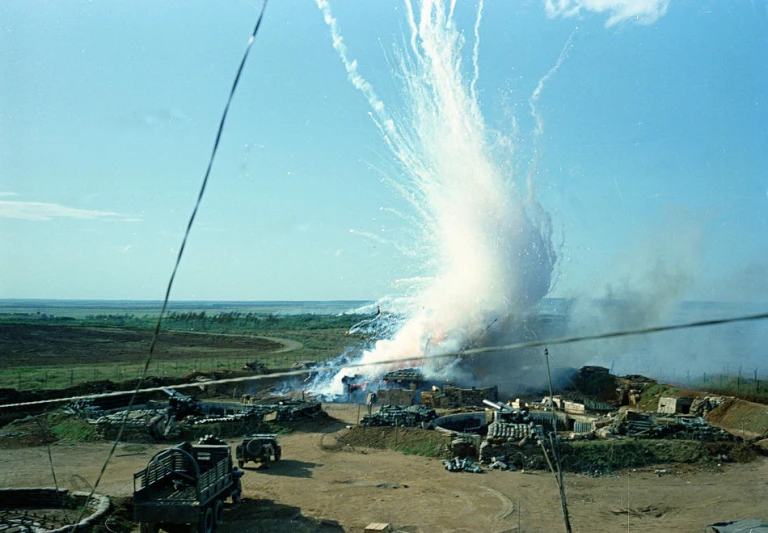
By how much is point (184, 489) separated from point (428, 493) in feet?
23.5

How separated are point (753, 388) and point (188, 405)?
37.2 meters

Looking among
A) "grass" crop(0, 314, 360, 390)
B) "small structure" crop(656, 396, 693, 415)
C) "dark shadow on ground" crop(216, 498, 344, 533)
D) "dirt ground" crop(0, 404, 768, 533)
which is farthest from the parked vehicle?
"grass" crop(0, 314, 360, 390)

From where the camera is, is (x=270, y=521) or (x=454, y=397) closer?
(x=270, y=521)

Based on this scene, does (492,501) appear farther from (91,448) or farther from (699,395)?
(699,395)

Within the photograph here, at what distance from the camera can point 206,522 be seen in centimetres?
1432

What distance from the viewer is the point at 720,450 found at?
23328 millimetres

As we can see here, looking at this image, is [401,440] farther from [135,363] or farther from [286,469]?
[135,363]

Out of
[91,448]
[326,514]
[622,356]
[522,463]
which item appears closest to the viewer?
[326,514]

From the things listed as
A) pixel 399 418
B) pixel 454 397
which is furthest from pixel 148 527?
pixel 454 397

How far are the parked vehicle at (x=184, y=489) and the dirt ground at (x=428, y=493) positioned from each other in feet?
3.88

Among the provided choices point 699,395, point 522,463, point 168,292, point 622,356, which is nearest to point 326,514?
point 522,463

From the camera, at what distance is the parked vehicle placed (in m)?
13.7

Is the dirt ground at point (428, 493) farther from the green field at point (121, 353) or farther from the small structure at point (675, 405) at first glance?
the green field at point (121, 353)

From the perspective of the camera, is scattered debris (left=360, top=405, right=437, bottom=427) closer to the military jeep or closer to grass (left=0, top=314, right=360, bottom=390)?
the military jeep
